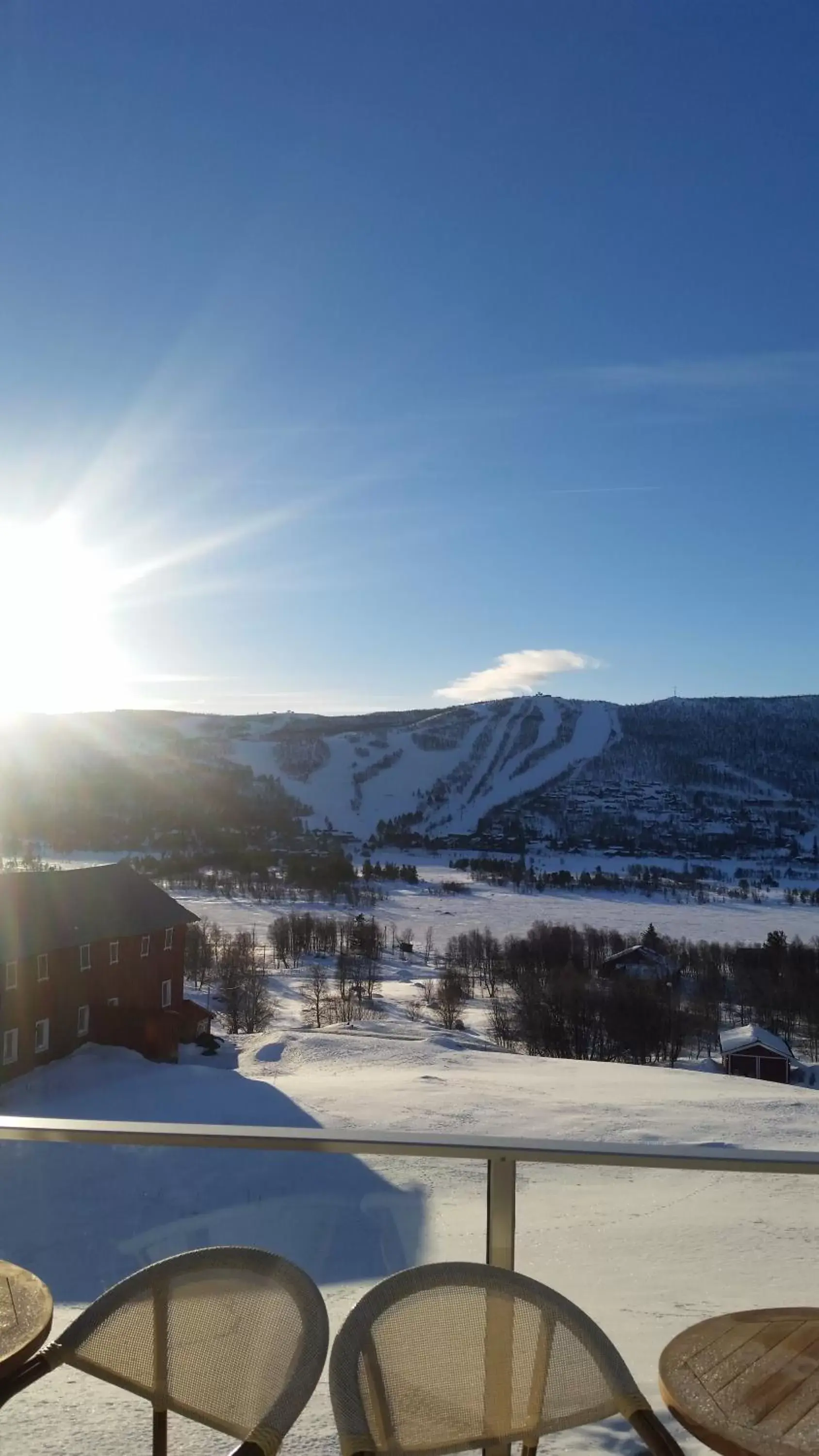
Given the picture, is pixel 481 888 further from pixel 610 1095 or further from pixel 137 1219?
pixel 137 1219

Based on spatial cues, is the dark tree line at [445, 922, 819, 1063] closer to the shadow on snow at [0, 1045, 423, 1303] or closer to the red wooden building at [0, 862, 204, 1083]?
the red wooden building at [0, 862, 204, 1083]

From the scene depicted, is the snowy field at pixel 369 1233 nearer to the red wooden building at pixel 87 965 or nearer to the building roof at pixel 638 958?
the red wooden building at pixel 87 965

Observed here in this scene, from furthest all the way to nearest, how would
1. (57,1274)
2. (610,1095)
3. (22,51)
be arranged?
1. (610,1095)
2. (22,51)
3. (57,1274)

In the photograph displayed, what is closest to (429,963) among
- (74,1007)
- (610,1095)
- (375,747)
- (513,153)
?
(74,1007)

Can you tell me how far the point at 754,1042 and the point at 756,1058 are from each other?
1.56 feet

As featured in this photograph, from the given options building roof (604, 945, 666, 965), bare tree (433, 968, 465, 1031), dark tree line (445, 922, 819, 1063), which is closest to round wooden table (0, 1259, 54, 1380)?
bare tree (433, 968, 465, 1031)

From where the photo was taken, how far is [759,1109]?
12.0 m

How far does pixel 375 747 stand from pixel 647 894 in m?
86.2

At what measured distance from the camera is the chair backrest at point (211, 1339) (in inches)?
61.3

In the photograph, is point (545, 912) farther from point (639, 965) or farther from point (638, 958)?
point (639, 965)

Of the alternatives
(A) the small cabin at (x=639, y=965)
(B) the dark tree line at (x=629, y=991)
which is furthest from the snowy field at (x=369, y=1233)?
(A) the small cabin at (x=639, y=965)

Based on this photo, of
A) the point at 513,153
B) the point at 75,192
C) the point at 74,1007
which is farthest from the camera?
the point at 74,1007

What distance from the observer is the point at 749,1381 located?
4.77ft

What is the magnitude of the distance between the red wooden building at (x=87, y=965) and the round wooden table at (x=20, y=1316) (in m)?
15.4
